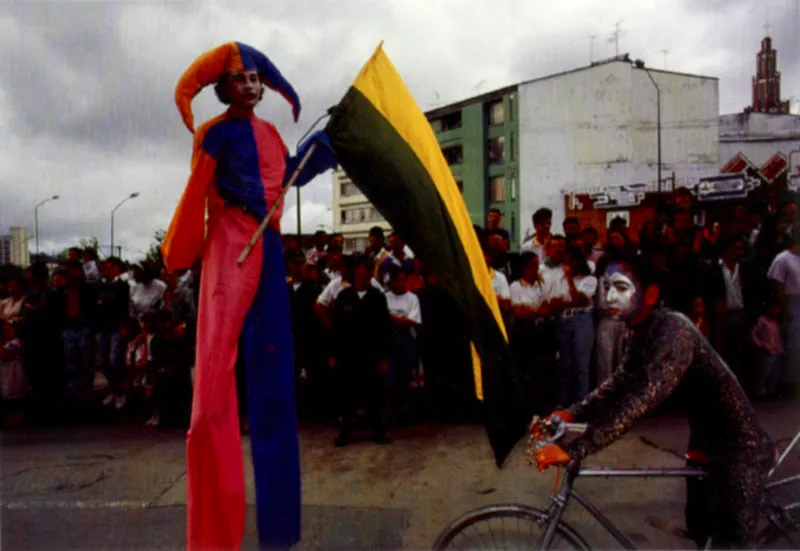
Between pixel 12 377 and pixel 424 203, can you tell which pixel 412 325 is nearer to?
pixel 424 203

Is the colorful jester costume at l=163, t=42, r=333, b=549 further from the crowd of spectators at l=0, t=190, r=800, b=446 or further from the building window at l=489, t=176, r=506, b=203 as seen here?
the building window at l=489, t=176, r=506, b=203

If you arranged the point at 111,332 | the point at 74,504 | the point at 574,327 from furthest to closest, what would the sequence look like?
1. the point at 111,332
2. the point at 574,327
3. the point at 74,504

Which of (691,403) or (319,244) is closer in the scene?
(691,403)

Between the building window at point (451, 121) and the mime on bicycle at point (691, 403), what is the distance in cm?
5226

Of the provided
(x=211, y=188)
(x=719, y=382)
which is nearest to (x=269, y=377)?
(x=211, y=188)

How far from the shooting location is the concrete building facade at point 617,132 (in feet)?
130

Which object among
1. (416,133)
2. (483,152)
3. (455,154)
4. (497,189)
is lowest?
(416,133)

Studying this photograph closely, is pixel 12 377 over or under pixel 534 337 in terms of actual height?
under

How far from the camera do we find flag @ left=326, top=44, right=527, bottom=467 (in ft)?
9.45

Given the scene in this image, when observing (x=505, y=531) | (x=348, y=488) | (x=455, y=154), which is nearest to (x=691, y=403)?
(x=505, y=531)

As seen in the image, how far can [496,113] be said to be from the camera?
165ft

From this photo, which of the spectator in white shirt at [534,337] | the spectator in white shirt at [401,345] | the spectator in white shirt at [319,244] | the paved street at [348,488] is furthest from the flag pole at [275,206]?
the spectator in white shirt at [319,244]

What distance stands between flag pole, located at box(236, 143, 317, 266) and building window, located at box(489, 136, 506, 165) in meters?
46.9

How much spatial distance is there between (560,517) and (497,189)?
159ft
